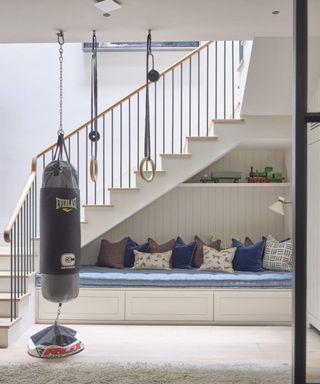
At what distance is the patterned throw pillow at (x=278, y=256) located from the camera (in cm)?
538

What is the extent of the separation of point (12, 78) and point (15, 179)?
1561 millimetres

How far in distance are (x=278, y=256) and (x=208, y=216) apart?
1.30 meters

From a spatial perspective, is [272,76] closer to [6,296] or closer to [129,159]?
[129,159]

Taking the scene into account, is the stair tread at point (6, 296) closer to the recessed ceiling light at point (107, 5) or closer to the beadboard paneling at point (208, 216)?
the beadboard paneling at point (208, 216)

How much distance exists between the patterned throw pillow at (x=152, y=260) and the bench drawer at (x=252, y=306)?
0.88m

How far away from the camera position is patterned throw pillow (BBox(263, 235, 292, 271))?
212 inches

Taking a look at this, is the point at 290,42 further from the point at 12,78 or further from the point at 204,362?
the point at 12,78

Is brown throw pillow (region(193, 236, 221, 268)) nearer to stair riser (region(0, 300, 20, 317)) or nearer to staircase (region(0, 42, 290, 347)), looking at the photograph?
staircase (region(0, 42, 290, 347))

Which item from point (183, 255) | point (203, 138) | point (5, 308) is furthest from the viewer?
point (183, 255)

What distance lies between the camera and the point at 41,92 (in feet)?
21.4

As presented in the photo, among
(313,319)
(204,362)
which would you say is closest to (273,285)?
(313,319)

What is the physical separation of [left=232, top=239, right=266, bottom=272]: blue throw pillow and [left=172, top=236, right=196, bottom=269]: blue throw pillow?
1.94 ft


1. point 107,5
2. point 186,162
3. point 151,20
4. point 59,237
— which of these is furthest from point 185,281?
point 107,5

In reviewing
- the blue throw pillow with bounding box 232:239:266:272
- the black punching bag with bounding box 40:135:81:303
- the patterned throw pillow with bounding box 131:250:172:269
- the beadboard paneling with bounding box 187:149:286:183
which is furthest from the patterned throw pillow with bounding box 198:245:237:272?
the black punching bag with bounding box 40:135:81:303
